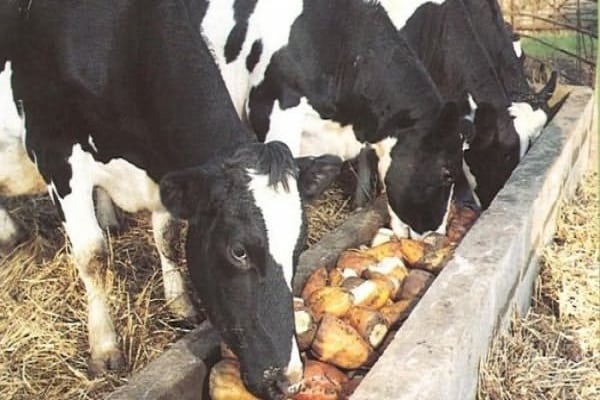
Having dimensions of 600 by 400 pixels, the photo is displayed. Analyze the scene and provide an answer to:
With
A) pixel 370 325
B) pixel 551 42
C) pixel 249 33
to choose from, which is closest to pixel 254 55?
pixel 249 33

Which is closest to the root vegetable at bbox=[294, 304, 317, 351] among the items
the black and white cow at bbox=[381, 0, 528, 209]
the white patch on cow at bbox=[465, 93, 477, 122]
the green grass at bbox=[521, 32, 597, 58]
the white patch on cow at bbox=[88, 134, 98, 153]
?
the white patch on cow at bbox=[88, 134, 98, 153]

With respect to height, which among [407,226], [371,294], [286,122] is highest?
[286,122]

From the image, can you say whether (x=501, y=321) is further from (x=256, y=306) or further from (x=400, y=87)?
(x=400, y=87)

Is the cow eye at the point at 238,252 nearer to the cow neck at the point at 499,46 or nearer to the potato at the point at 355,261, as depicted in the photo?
the potato at the point at 355,261

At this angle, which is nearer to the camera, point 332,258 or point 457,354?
point 457,354

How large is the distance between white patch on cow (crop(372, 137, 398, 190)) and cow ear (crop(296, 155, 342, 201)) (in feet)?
5.41

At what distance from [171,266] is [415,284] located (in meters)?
1.26

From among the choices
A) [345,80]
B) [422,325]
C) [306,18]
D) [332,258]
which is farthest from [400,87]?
[422,325]

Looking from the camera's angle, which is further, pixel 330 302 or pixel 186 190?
pixel 330 302

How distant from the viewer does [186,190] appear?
3.19m

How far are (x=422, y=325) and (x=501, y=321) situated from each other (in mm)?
861

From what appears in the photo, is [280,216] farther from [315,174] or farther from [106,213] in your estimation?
[106,213]

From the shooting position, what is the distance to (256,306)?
304cm

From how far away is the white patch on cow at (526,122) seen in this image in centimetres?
575
